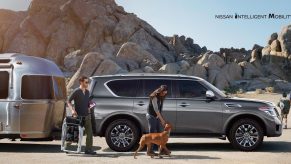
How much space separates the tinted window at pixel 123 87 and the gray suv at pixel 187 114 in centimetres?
5

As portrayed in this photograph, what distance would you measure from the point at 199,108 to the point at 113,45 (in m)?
87.5

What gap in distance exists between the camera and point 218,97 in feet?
41.3

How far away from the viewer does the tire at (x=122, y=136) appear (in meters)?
12.3

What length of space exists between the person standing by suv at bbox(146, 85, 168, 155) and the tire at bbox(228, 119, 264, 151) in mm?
2189

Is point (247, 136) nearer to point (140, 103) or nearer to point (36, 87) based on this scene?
point (140, 103)

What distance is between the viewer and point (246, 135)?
40.7 ft

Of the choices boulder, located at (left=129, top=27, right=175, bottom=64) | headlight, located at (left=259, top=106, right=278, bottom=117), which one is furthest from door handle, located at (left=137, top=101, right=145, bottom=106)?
boulder, located at (left=129, top=27, right=175, bottom=64)

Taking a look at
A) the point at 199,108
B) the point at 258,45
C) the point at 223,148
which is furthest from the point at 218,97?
the point at 258,45

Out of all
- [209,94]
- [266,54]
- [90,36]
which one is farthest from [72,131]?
[266,54]

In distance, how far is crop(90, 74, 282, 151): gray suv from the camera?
40.6 ft

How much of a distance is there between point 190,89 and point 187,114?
69 centimetres

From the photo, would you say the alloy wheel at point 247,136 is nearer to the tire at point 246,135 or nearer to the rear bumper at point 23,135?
the tire at point 246,135

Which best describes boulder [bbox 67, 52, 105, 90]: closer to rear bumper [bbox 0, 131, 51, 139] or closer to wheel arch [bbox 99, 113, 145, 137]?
wheel arch [bbox 99, 113, 145, 137]

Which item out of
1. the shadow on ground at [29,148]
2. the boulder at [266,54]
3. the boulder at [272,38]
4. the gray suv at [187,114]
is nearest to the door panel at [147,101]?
the gray suv at [187,114]
